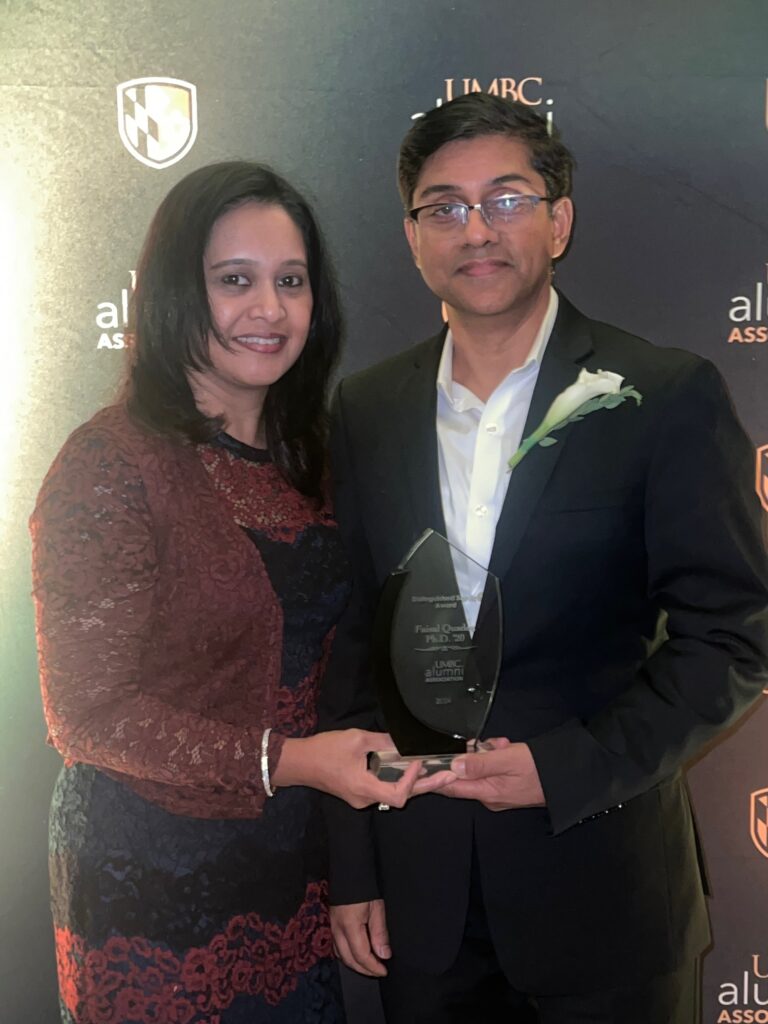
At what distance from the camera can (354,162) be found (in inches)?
88.0

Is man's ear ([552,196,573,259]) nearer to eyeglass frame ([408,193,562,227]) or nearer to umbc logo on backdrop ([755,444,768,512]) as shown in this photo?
eyeglass frame ([408,193,562,227])

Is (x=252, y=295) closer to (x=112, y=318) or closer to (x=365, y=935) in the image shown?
(x=112, y=318)

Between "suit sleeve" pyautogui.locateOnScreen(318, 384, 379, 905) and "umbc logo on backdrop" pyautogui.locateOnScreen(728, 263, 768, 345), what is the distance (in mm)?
976

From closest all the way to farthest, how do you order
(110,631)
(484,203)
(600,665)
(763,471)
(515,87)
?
1. (110,631)
2. (600,665)
3. (484,203)
4. (515,87)
5. (763,471)

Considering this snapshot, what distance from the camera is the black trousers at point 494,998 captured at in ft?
5.37

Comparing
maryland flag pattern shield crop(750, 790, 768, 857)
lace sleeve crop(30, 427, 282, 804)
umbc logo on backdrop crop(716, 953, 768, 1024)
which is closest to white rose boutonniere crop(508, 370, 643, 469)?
lace sleeve crop(30, 427, 282, 804)

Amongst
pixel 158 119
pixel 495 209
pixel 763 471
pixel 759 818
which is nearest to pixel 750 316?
pixel 763 471

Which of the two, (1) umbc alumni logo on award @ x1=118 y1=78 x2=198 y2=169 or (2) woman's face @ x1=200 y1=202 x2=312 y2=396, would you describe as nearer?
(2) woman's face @ x1=200 y1=202 x2=312 y2=396

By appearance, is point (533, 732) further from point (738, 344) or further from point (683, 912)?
point (738, 344)

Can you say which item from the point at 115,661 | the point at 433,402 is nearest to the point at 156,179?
the point at 433,402

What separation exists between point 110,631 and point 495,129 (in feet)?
3.39

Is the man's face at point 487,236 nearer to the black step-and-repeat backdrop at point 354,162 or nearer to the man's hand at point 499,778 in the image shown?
the black step-and-repeat backdrop at point 354,162

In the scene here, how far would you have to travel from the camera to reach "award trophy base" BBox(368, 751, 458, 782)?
1.55m

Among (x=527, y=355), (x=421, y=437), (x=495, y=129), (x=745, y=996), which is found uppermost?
(x=495, y=129)
